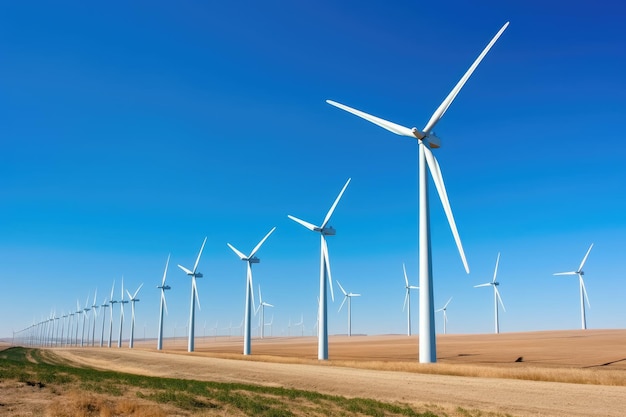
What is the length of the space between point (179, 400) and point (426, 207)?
26.2 meters

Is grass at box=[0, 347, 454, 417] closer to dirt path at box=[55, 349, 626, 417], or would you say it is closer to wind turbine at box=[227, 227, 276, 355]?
dirt path at box=[55, 349, 626, 417]

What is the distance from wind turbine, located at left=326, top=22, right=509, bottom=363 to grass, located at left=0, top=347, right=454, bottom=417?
15220mm

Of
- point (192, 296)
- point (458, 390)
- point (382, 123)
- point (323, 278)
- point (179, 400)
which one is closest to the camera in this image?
point (179, 400)

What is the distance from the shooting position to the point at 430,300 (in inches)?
1662

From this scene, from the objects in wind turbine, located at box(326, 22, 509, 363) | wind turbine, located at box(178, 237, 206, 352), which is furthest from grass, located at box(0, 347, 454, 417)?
wind turbine, located at box(178, 237, 206, 352)

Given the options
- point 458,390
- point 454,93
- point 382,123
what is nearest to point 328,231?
point 382,123

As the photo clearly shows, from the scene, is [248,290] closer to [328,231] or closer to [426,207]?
[328,231]

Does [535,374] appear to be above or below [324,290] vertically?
below

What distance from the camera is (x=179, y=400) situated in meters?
25.4

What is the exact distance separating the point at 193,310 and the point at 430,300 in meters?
77.7

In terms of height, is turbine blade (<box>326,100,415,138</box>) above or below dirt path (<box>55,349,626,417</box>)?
above

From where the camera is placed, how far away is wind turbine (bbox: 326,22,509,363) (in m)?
42.2

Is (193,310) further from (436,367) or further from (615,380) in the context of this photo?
(615,380)

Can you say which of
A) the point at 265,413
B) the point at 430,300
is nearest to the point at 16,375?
the point at 265,413
